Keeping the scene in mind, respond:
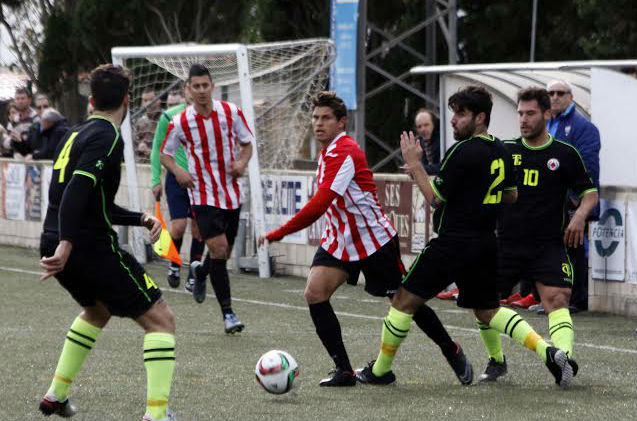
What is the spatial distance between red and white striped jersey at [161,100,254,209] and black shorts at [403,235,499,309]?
3.41 m

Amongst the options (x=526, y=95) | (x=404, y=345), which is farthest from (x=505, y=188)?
(x=404, y=345)

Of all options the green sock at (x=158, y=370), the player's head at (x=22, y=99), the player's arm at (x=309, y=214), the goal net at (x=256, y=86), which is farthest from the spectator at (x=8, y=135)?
the green sock at (x=158, y=370)

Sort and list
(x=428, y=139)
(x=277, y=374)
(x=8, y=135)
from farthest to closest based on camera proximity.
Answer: (x=8, y=135) → (x=428, y=139) → (x=277, y=374)

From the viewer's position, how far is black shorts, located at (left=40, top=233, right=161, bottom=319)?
7.23 metres

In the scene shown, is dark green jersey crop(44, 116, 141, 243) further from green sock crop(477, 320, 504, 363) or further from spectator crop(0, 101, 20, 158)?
spectator crop(0, 101, 20, 158)

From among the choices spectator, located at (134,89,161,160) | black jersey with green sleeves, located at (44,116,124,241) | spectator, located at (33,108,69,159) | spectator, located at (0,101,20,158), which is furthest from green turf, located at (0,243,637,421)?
spectator, located at (0,101,20,158)

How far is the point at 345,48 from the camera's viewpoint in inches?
802

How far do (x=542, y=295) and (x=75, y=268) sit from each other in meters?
3.15

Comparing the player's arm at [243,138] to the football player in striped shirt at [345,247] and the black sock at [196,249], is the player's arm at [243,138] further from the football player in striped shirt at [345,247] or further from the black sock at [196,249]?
the football player in striped shirt at [345,247]

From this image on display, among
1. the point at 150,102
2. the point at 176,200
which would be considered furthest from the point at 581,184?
the point at 150,102

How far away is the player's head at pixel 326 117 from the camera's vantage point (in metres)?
8.74

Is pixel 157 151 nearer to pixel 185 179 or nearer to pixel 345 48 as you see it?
pixel 185 179

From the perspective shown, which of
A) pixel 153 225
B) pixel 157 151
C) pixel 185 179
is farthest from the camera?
pixel 157 151

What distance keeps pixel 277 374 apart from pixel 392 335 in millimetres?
865
